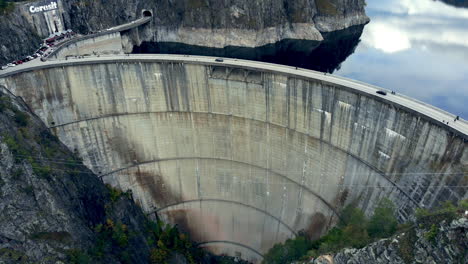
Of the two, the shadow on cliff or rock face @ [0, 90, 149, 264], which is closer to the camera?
rock face @ [0, 90, 149, 264]

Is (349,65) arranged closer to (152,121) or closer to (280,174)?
(280,174)

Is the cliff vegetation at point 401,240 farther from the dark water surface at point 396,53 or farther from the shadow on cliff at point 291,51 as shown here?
the shadow on cliff at point 291,51

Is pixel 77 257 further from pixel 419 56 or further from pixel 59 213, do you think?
pixel 419 56

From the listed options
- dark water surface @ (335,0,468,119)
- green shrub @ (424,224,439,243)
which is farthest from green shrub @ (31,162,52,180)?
dark water surface @ (335,0,468,119)

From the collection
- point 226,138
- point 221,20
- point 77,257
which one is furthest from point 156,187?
point 221,20

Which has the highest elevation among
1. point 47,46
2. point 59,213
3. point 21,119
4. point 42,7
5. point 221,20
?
point 42,7

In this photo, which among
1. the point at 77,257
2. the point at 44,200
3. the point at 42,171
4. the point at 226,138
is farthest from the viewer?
the point at 226,138

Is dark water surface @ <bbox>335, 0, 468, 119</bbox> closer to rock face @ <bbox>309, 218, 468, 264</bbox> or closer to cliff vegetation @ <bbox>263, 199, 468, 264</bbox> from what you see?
cliff vegetation @ <bbox>263, 199, 468, 264</bbox>

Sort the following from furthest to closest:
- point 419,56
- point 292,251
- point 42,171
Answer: point 419,56, point 292,251, point 42,171
